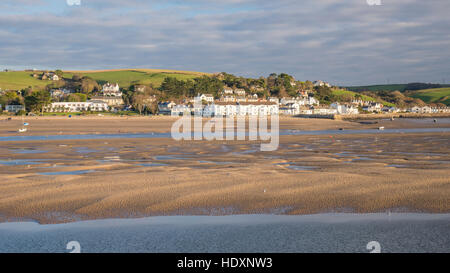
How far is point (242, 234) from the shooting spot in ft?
27.9

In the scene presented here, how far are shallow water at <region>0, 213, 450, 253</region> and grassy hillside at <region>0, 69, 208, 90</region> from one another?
15012cm

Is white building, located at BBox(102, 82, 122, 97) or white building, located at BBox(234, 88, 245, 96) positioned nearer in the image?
white building, located at BBox(102, 82, 122, 97)

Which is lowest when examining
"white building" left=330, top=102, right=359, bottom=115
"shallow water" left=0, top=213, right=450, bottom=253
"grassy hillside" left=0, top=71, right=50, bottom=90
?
"shallow water" left=0, top=213, right=450, bottom=253

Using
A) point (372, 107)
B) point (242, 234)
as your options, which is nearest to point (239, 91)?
point (372, 107)

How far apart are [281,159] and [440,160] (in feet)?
23.3

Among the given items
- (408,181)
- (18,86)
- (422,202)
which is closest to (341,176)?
(408,181)

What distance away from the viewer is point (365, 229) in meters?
8.81

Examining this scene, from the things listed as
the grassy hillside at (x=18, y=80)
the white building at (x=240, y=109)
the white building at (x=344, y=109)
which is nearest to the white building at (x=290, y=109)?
the white building at (x=240, y=109)

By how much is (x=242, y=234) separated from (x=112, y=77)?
186 metres

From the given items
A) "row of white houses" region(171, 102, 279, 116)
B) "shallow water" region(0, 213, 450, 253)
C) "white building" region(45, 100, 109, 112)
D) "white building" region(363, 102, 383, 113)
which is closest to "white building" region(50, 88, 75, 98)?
"white building" region(45, 100, 109, 112)

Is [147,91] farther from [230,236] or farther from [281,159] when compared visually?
[230,236]

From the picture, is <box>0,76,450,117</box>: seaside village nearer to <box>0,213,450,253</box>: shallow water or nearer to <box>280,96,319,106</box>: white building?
<box>280,96,319,106</box>: white building

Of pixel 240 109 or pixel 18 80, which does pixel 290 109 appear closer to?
pixel 240 109

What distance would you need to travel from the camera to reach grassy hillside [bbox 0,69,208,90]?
159250 mm
